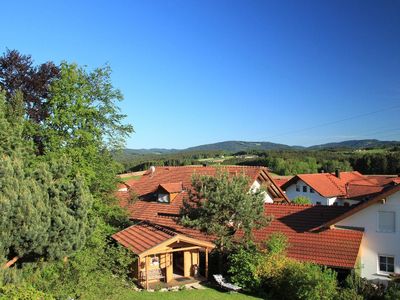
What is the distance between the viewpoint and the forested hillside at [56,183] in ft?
34.4

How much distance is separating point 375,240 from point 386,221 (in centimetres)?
117

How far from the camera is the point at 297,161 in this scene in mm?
114438

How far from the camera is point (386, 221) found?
21562 mm

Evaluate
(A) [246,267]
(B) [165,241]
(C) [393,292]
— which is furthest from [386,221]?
(B) [165,241]

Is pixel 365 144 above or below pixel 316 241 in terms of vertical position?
above

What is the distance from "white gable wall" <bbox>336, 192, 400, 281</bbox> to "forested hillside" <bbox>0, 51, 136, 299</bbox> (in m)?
12.9

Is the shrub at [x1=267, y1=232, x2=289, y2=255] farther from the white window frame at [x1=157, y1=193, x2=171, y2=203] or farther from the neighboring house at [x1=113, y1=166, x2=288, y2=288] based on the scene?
the white window frame at [x1=157, y1=193, x2=171, y2=203]

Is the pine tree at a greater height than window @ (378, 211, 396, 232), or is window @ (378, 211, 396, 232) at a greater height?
the pine tree

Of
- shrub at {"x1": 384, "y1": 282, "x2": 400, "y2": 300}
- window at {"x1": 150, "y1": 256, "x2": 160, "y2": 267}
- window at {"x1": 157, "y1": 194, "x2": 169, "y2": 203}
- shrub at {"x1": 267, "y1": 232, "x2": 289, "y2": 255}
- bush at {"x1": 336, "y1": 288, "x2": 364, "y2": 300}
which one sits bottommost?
bush at {"x1": 336, "y1": 288, "x2": 364, "y2": 300}

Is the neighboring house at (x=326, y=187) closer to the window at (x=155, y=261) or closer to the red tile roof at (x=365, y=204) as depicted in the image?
the red tile roof at (x=365, y=204)

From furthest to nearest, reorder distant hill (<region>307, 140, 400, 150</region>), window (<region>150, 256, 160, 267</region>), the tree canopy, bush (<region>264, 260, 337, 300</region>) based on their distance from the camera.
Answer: distant hill (<region>307, 140, 400, 150</region>) → window (<region>150, 256, 160, 267</region>) → the tree canopy → bush (<region>264, 260, 337, 300</region>)

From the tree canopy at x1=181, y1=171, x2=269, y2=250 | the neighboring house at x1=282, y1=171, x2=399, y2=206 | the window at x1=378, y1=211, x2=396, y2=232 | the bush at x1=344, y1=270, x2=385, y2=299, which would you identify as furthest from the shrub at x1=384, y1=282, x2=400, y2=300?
the neighboring house at x1=282, y1=171, x2=399, y2=206

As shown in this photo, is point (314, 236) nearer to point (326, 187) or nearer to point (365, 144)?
point (326, 187)

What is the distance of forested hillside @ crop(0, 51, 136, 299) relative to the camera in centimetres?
1049
